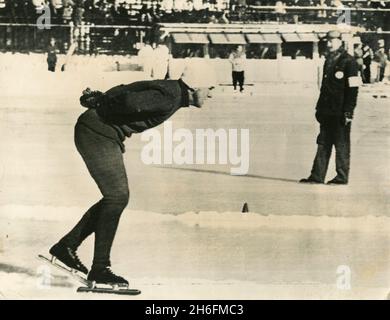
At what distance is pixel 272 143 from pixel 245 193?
14.3 inches

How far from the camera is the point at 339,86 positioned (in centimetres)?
582

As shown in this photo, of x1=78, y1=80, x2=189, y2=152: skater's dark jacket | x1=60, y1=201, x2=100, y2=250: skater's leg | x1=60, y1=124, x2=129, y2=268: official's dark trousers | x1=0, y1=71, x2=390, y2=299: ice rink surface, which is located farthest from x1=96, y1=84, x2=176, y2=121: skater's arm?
x1=0, y1=71, x2=390, y2=299: ice rink surface

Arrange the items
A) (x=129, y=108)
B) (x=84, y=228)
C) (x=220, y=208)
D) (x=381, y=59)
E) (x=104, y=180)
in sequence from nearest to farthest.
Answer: (x=129, y=108), (x=104, y=180), (x=84, y=228), (x=220, y=208), (x=381, y=59)

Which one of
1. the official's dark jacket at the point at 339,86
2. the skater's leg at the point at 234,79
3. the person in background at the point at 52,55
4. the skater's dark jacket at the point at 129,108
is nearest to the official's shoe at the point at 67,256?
the skater's dark jacket at the point at 129,108

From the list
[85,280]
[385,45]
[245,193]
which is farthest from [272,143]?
[85,280]

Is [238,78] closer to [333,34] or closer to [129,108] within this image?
[333,34]

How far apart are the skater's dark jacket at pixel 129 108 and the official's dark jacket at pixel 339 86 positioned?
4.08ft

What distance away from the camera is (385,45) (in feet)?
19.3

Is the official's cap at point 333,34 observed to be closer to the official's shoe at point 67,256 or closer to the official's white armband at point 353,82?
the official's white armband at point 353,82

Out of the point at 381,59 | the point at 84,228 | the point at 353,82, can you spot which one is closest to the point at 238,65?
the point at 353,82

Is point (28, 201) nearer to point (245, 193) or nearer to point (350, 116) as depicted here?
point (245, 193)

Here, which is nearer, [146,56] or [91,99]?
[91,99]

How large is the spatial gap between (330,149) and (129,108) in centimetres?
155

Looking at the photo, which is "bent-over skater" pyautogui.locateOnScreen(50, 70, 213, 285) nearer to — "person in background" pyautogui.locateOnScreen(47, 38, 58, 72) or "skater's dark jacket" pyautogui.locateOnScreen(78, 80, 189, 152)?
"skater's dark jacket" pyautogui.locateOnScreen(78, 80, 189, 152)
